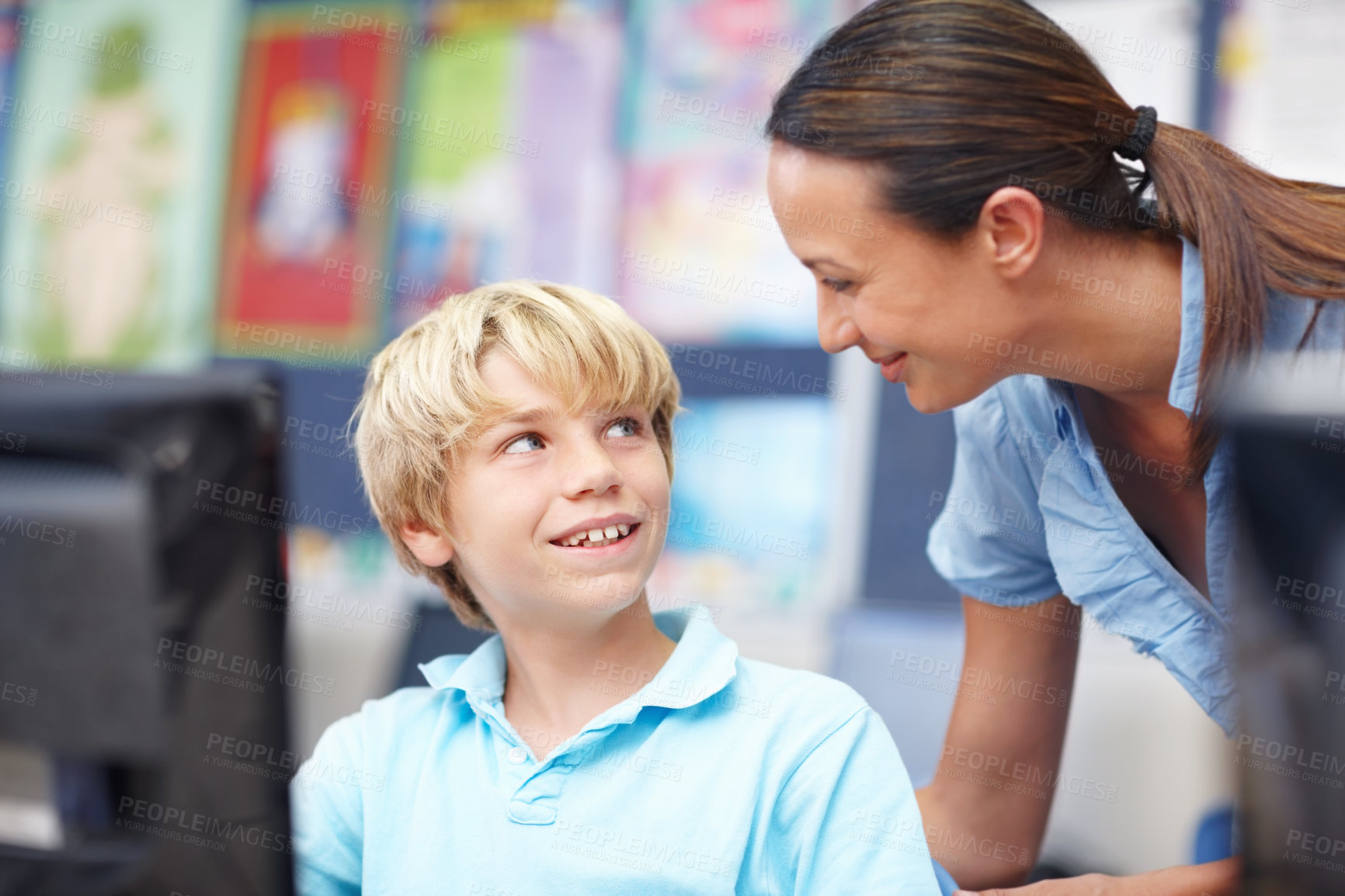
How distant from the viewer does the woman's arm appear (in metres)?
Result: 1.16

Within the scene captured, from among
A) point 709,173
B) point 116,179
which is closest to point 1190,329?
point 709,173

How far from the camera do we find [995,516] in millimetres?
→ 1200

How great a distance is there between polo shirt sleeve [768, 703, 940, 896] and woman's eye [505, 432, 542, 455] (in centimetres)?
33

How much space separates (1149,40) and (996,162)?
1.20 metres

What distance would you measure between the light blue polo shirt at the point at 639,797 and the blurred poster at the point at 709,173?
1.21m

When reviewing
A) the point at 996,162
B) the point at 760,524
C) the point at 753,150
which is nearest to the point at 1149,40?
the point at 753,150

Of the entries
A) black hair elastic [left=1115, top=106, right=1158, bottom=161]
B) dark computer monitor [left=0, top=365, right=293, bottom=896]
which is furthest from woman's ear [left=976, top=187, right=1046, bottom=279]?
dark computer monitor [left=0, top=365, right=293, bottom=896]

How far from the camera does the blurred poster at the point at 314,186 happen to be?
2416 millimetres

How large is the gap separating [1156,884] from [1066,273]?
530 mm

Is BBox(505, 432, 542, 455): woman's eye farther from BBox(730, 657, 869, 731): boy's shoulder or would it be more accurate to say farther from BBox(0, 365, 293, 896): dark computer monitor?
BBox(0, 365, 293, 896): dark computer monitor

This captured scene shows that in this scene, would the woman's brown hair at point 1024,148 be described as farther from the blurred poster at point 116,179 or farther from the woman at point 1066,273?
the blurred poster at point 116,179

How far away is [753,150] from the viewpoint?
7.03ft

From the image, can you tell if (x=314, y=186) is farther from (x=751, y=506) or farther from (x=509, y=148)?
(x=751, y=506)

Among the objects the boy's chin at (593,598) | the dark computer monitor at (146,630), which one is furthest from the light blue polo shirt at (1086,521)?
the dark computer monitor at (146,630)
